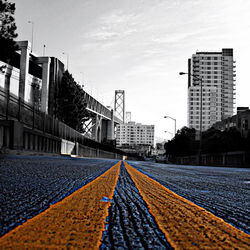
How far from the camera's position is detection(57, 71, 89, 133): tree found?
4928 cm

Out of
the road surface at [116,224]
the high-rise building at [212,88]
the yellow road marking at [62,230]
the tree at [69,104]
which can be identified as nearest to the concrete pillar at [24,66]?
the tree at [69,104]

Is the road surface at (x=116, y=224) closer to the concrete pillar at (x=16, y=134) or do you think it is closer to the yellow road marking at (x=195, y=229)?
the yellow road marking at (x=195, y=229)

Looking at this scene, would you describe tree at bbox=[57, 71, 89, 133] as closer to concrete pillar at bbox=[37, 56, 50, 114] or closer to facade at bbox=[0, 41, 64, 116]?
facade at bbox=[0, 41, 64, 116]

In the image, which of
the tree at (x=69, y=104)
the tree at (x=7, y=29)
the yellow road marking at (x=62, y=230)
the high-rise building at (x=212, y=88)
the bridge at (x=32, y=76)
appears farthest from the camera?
the high-rise building at (x=212, y=88)

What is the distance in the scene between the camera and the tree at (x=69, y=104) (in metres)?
49.3

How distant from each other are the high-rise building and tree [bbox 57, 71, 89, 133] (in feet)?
371

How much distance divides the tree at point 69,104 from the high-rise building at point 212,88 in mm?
113140

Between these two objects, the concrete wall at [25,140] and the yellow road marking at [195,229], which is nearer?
the yellow road marking at [195,229]

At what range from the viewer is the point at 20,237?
3.48ft

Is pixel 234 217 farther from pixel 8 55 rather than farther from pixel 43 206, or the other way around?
pixel 8 55

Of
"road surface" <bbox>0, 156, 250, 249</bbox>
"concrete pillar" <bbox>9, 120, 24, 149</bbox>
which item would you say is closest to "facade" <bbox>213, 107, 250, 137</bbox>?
"concrete pillar" <bbox>9, 120, 24, 149</bbox>

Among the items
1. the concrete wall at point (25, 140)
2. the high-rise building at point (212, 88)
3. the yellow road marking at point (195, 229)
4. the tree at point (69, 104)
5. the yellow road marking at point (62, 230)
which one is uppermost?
the high-rise building at point (212, 88)

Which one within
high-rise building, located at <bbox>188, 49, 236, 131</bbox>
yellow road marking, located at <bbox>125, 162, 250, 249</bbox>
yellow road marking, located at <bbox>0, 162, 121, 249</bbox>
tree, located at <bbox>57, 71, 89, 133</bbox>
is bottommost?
yellow road marking, located at <bbox>125, 162, 250, 249</bbox>

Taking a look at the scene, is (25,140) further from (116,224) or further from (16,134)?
(116,224)
